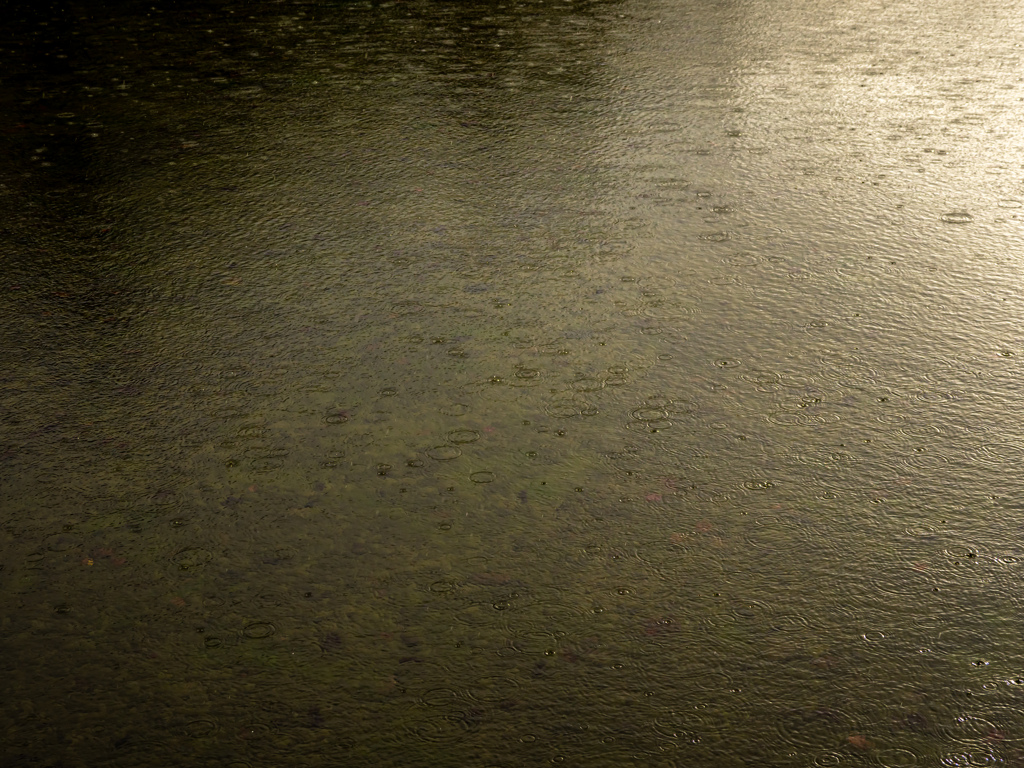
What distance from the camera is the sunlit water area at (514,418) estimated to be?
4.96 feet

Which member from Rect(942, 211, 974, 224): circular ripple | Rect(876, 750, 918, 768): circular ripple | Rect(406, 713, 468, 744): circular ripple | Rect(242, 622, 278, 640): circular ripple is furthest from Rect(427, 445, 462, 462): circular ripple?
Rect(942, 211, 974, 224): circular ripple

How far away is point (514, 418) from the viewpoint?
2.10 m

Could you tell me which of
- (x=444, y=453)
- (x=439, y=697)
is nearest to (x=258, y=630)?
(x=439, y=697)

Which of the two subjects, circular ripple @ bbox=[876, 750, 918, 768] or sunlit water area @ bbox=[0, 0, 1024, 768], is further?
sunlit water area @ bbox=[0, 0, 1024, 768]

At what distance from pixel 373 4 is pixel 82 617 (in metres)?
3.79

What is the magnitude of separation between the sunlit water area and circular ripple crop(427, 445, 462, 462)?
11mm

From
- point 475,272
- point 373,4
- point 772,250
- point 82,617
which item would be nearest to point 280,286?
point 475,272

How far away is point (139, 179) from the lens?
3107 millimetres

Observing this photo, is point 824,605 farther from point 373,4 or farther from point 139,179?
point 373,4

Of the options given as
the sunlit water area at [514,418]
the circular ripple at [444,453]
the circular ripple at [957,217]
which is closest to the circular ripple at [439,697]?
the sunlit water area at [514,418]

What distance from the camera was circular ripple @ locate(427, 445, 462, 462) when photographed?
2.00 metres

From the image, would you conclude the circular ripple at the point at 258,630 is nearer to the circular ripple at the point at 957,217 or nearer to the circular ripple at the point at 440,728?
the circular ripple at the point at 440,728

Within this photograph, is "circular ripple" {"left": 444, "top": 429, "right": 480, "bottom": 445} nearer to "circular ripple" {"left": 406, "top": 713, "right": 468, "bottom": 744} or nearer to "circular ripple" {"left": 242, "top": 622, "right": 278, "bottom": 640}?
"circular ripple" {"left": 242, "top": 622, "right": 278, "bottom": 640}

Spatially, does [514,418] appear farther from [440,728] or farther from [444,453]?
[440,728]
